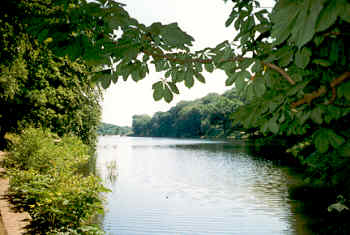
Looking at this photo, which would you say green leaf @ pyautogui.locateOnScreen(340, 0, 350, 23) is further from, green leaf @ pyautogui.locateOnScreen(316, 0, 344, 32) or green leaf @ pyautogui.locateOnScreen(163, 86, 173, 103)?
green leaf @ pyautogui.locateOnScreen(163, 86, 173, 103)

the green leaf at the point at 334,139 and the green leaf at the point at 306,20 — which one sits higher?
the green leaf at the point at 306,20

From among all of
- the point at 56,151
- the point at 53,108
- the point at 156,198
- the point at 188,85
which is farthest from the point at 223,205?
the point at 188,85

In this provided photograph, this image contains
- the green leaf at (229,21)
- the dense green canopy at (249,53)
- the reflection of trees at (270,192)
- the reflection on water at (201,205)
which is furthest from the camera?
the reflection of trees at (270,192)

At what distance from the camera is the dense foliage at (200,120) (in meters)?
116

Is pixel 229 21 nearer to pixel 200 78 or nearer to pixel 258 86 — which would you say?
pixel 200 78

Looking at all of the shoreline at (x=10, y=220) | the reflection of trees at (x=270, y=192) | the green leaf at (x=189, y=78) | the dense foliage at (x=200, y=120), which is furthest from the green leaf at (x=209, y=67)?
the dense foliage at (x=200, y=120)

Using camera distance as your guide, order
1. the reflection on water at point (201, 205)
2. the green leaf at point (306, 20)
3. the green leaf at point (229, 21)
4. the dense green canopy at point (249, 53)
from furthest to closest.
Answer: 1. the reflection on water at point (201, 205)
2. the green leaf at point (229, 21)
3. the dense green canopy at point (249, 53)
4. the green leaf at point (306, 20)

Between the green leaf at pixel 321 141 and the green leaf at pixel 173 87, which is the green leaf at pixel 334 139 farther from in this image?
the green leaf at pixel 173 87

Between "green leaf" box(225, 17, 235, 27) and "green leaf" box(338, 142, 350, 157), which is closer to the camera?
"green leaf" box(338, 142, 350, 157)

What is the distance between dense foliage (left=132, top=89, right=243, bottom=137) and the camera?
116 meters

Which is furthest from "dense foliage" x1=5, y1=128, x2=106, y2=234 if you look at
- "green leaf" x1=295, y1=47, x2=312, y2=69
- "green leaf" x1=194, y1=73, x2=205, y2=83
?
"green leaf" x1=295, y1=47, x2=312, y2=69

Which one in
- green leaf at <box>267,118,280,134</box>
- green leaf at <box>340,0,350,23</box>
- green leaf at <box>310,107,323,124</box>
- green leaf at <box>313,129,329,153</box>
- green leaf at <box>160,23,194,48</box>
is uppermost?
green leaf at <box>160,23,194,48</box>

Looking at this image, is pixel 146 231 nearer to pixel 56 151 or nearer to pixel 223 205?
pixel 223 205

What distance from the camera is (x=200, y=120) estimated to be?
133750 mm
